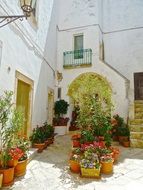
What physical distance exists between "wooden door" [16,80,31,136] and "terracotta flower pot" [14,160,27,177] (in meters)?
2.04

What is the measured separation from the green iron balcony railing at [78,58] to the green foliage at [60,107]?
2008 millimetres

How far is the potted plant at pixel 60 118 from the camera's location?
10.6m

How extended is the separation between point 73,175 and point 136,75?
7.90m

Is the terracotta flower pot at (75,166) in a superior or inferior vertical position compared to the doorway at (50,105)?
inferior

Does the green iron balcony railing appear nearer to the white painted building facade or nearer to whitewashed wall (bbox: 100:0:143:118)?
the white painted building facade

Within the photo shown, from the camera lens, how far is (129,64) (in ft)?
40.0

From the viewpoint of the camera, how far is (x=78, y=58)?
39.1ft

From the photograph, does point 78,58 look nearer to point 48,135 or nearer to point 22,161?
point 48,135

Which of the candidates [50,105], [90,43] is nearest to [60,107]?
[50,105]

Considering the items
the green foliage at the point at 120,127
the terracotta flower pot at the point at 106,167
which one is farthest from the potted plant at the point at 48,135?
the terracotta flower pot at the point at 106,167

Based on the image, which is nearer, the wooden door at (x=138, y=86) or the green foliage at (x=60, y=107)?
the green foliage at (x=60, y=107)

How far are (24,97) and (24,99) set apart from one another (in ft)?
0.23

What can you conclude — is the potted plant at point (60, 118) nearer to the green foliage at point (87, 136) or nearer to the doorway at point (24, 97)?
the doorway at point (24, 97)

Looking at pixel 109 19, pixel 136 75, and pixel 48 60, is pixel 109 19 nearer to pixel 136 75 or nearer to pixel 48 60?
pixel 136 75
